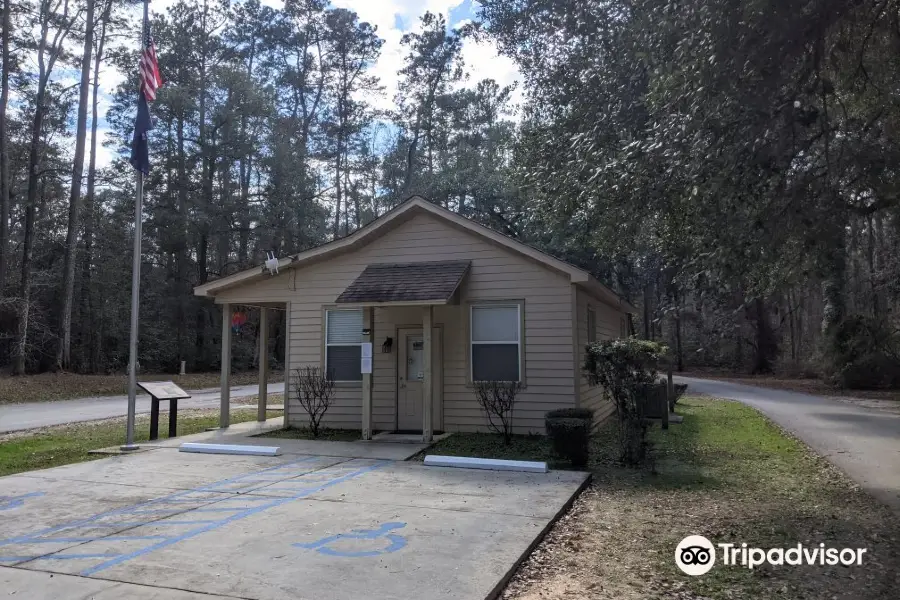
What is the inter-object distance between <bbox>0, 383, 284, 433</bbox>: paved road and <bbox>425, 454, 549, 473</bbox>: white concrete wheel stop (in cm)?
1002

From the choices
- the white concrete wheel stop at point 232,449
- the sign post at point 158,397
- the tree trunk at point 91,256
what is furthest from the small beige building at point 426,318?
the tree trunk at point 91,256

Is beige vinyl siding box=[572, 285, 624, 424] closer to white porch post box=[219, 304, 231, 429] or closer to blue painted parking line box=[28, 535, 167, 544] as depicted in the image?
blue painted parking line box=[28, 535, 167, 544]

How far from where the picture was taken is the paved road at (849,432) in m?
8.02

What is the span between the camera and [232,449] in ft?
31.5

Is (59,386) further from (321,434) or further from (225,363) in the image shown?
(321,434)

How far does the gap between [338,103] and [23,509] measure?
34113 millimetres

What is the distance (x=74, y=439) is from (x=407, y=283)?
22.8ft

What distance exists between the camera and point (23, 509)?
6.18 metres

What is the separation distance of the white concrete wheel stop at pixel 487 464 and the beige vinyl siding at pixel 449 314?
2459 mm

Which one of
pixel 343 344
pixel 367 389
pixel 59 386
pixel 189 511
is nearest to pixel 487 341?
pixel 367 389

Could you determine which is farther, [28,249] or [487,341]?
[28,249]

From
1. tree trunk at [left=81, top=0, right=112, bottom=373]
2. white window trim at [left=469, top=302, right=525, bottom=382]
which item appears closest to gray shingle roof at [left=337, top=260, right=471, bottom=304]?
white window trim at [left=469, top=302, right=525, bottom=382]

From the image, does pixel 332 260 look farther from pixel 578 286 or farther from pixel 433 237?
pixel 578 286

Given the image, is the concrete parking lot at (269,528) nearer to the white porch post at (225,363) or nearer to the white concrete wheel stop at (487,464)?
the white concrete wheel stop at (487,464)
